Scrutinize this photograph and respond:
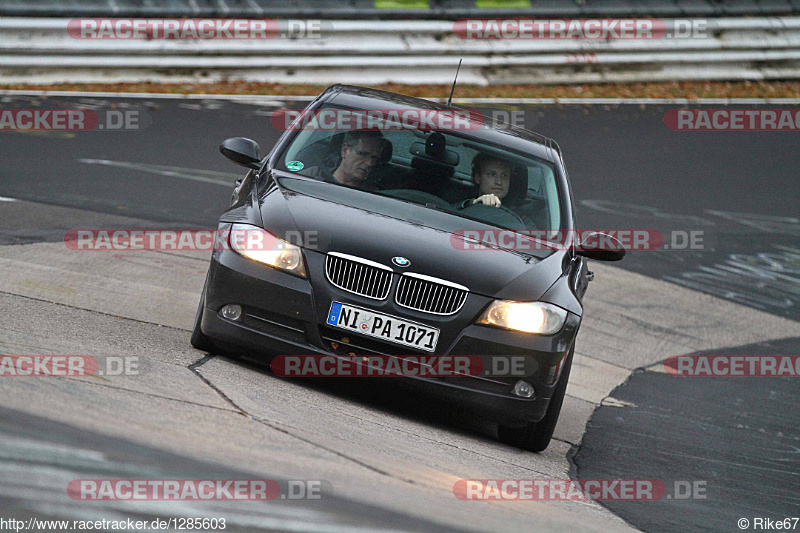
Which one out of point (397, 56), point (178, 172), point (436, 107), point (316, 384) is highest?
point (436, 107)

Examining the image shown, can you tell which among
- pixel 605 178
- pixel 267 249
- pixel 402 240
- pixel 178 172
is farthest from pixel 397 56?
pixel 267 249

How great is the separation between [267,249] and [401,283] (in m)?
0.71

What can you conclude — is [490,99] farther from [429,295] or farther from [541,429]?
[429,295]

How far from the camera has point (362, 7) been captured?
17.0 m

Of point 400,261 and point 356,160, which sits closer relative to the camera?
point 400,261

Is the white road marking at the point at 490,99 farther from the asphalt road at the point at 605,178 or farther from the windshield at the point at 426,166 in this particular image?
the windshield at the point at 426,166

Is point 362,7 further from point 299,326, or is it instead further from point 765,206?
point 299,326

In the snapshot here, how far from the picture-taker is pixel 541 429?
602cm

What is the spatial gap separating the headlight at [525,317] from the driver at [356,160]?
1307mm

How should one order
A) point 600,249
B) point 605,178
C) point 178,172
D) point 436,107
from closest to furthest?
point 600,249 < point 436,107 < point 178,172 < point 605,178

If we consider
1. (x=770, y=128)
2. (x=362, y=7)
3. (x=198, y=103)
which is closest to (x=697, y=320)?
(x=198, y=103)

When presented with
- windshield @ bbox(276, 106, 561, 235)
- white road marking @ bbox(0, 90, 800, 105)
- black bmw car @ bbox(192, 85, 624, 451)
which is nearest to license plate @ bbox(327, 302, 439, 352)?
black bmw car @ bbox(192, 85, 624, 451)

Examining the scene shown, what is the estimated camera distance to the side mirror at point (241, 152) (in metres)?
6.75

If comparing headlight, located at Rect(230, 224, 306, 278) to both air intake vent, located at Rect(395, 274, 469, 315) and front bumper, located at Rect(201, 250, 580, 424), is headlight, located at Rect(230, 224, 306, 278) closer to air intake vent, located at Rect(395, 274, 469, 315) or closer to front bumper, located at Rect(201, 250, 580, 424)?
front bumper, located at Rect(201, 250, 580, 424)
